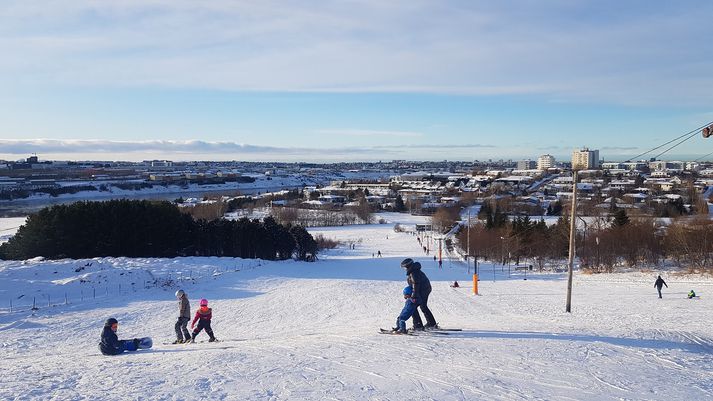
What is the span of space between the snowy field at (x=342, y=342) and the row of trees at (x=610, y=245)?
57.0ft

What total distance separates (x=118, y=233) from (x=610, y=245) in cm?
4243

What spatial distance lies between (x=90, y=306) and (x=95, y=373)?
613 inches

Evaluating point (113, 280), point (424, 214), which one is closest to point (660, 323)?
point (113, 280)

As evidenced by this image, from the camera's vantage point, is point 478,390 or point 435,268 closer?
point 478,390

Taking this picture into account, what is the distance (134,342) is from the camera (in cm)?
1263

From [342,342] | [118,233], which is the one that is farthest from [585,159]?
[118,233]

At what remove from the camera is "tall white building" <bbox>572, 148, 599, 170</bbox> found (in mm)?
21172

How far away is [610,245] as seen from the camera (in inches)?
1982

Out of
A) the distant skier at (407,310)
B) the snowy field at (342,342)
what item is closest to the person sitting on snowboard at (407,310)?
the distant skier at (407,310)

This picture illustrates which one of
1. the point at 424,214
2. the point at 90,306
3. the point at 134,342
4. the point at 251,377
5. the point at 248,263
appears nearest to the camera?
the point at 251,377

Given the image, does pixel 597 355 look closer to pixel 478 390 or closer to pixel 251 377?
pixel 478 390

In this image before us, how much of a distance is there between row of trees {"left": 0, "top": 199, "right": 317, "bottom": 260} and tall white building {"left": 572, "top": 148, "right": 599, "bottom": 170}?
32.9 metres

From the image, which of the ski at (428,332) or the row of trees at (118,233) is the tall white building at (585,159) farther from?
the row of trees at (118,233)

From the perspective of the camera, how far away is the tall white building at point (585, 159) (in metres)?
21.2
